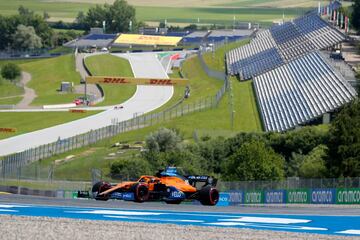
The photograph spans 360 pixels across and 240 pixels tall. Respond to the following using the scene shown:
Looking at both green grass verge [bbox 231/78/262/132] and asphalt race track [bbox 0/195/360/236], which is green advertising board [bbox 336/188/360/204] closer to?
asphalt race track [bbox 0/195/360/236]

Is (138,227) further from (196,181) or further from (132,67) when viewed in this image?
(132,67)

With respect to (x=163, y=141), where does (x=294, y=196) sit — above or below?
above

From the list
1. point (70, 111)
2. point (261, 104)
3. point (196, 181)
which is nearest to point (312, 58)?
point (261, 104)

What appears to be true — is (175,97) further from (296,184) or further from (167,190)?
(167,190)

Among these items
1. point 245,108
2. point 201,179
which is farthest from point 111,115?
point 201,179

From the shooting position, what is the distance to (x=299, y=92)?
9256 cm

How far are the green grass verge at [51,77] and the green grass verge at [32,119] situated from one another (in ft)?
42.5

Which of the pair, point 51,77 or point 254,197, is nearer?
point 254,197

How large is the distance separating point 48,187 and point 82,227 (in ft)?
103

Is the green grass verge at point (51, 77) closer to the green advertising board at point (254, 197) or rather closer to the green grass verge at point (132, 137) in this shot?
the green grass verge at point (132, 137)

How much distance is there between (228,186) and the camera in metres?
53.6

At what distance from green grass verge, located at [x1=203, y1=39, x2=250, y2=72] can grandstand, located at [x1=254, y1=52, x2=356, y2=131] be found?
24987mm

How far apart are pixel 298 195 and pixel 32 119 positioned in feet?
195

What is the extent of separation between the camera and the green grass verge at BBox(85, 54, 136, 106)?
128m
